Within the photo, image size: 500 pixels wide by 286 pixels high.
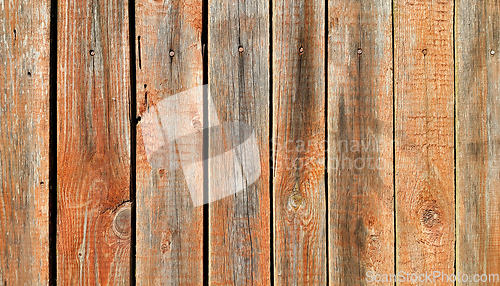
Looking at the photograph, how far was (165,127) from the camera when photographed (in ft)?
4.11

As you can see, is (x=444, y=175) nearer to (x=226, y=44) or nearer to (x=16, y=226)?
(x=226, y=44)

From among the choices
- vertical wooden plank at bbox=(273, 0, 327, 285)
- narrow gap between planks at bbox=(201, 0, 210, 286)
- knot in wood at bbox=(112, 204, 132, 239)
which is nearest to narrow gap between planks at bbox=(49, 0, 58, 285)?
knot in wood at bbox=(112, 204, 132, 239)

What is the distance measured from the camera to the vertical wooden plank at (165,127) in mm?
1250

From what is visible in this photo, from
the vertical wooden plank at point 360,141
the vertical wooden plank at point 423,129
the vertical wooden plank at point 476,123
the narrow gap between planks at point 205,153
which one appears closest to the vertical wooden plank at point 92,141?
the narrow gap between planks at point 205,153


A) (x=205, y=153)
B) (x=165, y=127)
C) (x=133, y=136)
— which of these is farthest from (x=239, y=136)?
(x=133, y=136)

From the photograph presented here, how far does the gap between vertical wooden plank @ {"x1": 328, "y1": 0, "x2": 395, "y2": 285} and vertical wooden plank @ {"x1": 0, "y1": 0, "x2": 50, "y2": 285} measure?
102cm

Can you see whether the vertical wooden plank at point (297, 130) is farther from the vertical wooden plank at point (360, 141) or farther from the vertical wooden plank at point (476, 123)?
the vertical wooden plank at point (476, 123)

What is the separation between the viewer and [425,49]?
50.9 inches

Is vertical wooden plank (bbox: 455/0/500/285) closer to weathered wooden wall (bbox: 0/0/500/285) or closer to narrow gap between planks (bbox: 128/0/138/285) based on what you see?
weathered wooden wall (bbox: 0/0/500/285)

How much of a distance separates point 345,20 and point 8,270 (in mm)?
1504

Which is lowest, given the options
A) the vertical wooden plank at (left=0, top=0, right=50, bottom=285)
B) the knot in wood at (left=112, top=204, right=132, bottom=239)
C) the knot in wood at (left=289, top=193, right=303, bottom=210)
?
the knot in wood at (left=112, top=204, right=132, bottom=239)

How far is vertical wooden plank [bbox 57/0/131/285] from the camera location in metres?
1.24

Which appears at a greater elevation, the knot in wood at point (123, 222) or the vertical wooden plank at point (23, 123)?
the vertical wooden plank at point (23, 123)

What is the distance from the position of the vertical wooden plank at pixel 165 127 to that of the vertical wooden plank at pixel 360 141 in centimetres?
51
